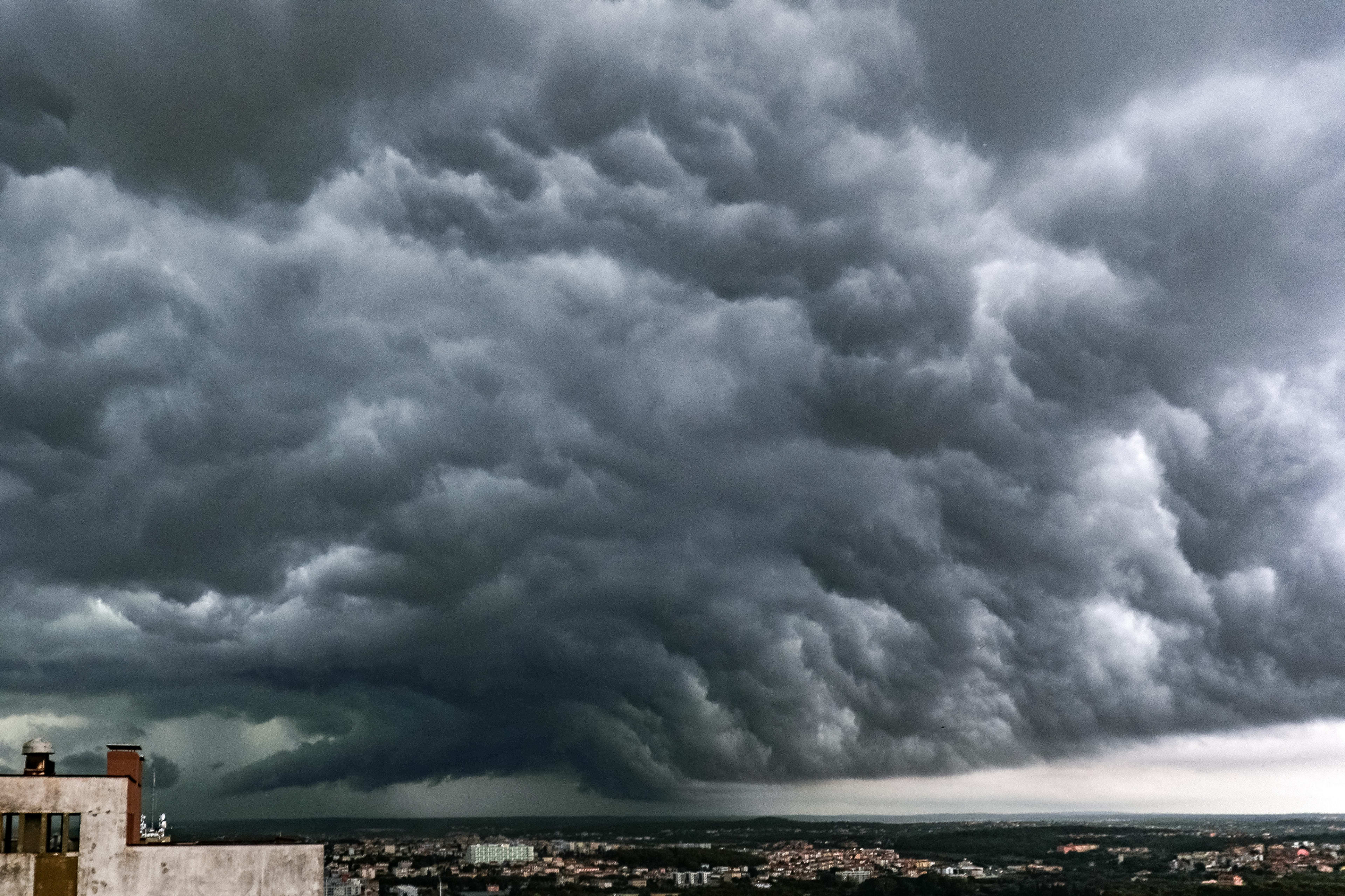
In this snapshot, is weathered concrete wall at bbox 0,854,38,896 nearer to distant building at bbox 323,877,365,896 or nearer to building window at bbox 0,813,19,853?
building window at bbox 0,813,19,853

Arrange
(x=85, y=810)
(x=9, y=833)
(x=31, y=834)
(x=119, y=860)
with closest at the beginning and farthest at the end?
(x=9, y=833) < (x=31, y=834) < (x=85, y=810) < (x=119, y=860)

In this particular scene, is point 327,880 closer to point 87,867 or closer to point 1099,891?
point 1099,891

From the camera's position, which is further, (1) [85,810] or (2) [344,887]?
(2) [344,887]

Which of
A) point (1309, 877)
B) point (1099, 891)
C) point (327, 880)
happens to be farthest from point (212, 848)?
point (1309, 877)

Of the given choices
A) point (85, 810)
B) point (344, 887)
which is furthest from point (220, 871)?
point (344, 887)

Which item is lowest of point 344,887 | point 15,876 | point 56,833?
point 344,887

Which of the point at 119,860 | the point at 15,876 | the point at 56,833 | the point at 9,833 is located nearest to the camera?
the point at 15,876

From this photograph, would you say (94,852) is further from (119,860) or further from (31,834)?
(31,834)
